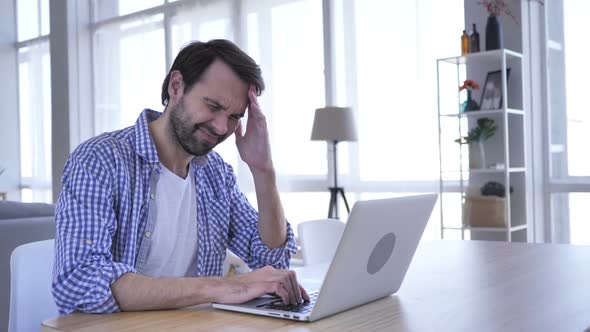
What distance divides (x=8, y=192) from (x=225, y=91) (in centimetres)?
762

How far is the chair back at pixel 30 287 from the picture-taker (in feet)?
5.14

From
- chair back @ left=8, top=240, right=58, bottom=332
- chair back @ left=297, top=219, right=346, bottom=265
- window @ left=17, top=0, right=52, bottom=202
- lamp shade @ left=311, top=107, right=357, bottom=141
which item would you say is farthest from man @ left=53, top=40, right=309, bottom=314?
window @ left=17, top=0, right=52, bottom=202

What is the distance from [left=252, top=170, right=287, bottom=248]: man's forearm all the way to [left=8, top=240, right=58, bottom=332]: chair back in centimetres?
56

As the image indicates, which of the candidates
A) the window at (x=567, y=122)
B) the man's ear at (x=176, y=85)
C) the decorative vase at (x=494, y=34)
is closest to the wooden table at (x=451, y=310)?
the man's ear at (x=176, y=85)

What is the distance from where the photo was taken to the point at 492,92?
4250 mm

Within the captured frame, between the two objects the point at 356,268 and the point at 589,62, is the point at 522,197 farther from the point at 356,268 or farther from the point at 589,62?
the point at 356,268

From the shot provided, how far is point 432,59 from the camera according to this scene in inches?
188

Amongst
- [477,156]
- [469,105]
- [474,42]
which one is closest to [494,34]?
[474,42]

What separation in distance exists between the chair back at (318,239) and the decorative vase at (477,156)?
1887 millimetres

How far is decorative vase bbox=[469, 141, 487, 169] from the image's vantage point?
4227mm

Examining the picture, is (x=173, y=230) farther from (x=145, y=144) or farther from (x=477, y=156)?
(x=477, y=156)

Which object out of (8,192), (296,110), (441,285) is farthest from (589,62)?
(8,192)

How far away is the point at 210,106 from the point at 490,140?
313cm

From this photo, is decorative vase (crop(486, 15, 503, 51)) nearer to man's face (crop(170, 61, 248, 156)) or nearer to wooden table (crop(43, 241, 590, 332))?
wooden table (crop(43, 241, 590, 332))
